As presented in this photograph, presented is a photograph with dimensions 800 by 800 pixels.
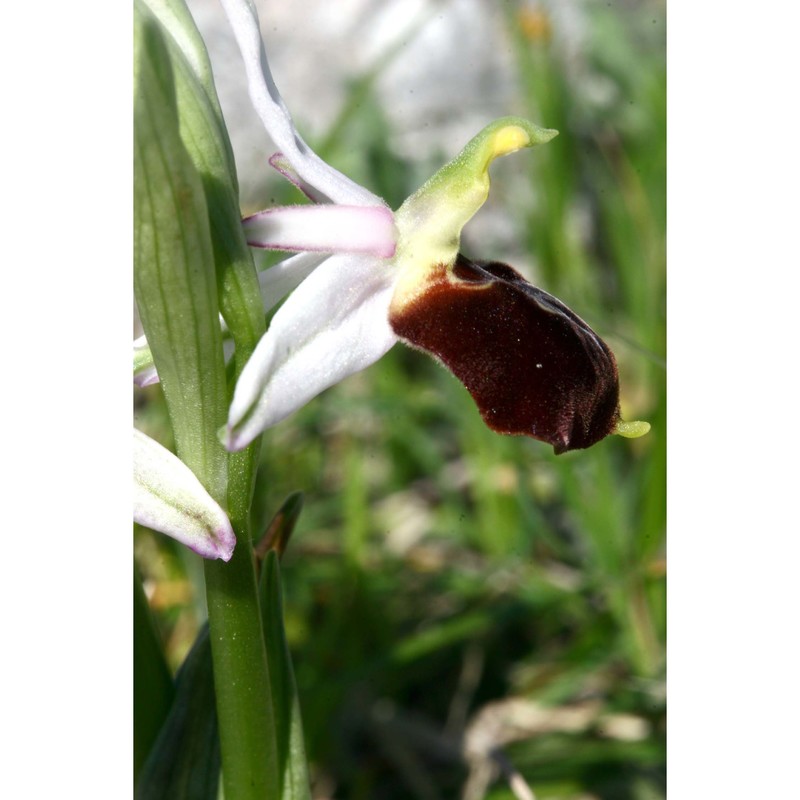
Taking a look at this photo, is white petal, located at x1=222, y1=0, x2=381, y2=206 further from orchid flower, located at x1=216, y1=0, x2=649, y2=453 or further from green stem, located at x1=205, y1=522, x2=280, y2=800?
green stem, located at x1=205, y1=522, x2=280, y2=800

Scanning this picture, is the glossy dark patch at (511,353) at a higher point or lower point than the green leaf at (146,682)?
higher

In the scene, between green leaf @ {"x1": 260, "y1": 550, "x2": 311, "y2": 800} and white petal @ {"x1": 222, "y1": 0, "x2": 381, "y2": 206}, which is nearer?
white petal @ {"x1": 222, "y1": 0, "x2": 381, "y2": 206}

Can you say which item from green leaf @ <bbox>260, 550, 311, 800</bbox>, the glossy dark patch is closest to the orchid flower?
the glossy dark patch

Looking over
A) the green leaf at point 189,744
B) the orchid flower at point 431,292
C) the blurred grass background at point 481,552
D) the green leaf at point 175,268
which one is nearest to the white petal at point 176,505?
the green leaf at point 175,268

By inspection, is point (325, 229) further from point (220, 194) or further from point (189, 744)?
point (189, 744)

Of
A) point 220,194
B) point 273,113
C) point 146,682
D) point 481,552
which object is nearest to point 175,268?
point 220,194

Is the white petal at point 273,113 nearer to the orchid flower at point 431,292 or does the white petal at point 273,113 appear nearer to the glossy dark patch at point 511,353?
the orchid flower at point 431,292

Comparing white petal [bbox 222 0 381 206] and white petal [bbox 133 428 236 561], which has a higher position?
white petal [bbox 222 0 381 206]
